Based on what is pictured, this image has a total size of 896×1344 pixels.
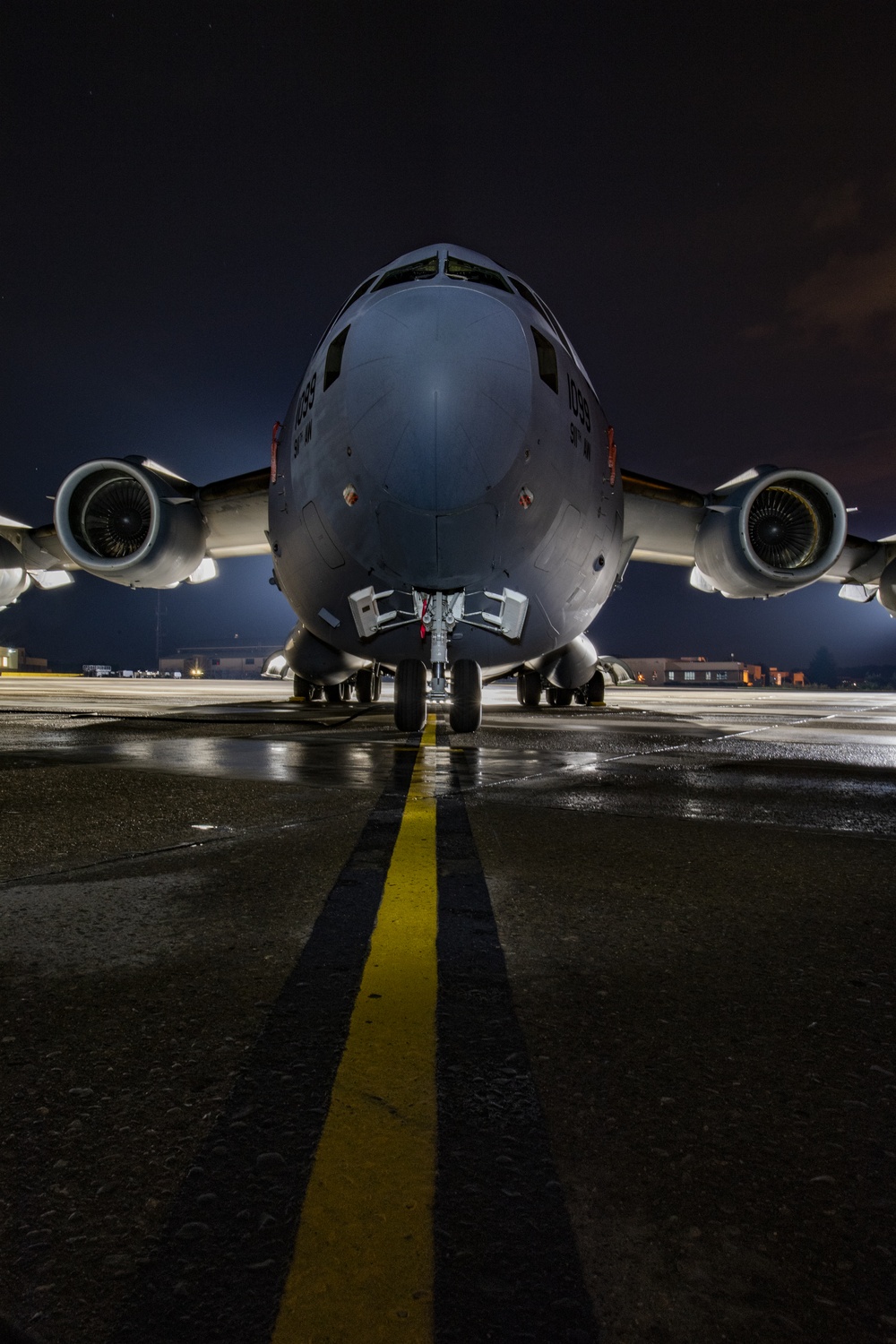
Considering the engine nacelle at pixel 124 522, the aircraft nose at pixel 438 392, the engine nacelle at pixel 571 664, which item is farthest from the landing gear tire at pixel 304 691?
the aircraft nose at pixel 438 392

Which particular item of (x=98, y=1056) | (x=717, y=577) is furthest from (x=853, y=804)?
(x=717, y=577)

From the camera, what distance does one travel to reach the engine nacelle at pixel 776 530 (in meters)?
9.66

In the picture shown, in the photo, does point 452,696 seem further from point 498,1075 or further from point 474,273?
point 498,1075

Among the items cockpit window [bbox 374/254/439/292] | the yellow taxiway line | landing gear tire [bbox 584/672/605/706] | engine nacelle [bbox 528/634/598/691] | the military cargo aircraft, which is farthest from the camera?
landing gear tire [bbox 584/672/605/706]

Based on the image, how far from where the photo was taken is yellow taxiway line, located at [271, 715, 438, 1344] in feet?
2.37

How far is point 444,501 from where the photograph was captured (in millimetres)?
6004

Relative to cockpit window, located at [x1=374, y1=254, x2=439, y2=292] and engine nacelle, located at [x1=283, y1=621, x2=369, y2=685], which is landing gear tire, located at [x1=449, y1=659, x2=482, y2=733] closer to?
cockpit window, located at [x1=374, y1=254, x2=439, y2=292]

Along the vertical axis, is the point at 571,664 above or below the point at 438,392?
below

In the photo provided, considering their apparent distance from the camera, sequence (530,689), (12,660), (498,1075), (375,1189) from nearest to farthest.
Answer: (375,1189)
(498,1075)
(530,689)
(12,660)

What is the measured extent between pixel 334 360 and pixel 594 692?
34.8ft

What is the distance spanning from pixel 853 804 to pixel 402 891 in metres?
2.67

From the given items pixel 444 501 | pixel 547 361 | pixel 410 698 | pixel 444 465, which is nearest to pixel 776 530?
pixel 547 361

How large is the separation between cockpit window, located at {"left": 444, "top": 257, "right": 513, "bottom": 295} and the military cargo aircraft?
0.07ft

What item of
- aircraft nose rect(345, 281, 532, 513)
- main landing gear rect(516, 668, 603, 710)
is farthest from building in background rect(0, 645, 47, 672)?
aircraft nose rect(345, 281, 532, 513)
